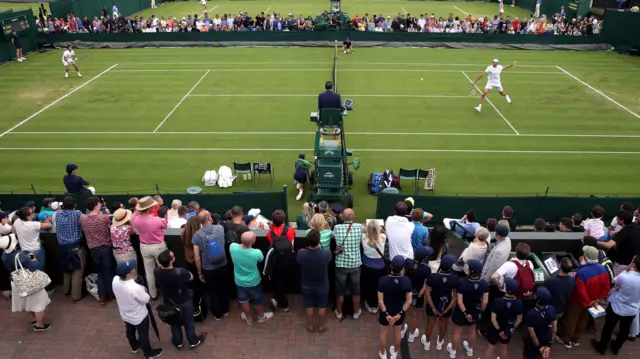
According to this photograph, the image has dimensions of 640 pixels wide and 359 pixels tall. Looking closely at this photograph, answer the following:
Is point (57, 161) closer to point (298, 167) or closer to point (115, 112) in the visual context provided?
point (115, 112)

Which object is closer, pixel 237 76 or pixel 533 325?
pixel 533 325

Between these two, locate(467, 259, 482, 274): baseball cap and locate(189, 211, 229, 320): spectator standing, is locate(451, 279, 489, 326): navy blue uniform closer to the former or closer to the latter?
locate(467, 259, 482, 274): baseball cap

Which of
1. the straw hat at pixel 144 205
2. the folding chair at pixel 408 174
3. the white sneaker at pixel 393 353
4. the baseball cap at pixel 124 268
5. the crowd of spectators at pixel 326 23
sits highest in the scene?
the crowd of spectators at pixel 326 23

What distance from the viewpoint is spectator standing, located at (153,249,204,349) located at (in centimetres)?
706

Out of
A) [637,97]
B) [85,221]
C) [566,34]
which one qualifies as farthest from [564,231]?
[566,34]

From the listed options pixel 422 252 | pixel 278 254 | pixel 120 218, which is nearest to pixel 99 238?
pixel 120 218

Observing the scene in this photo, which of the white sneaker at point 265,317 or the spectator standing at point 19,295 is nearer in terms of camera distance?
the spectator standing at point 19,295

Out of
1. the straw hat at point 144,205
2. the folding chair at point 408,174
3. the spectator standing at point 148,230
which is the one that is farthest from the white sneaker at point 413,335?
the folding chair at point 408,174

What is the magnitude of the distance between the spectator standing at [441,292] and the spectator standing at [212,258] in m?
3.26

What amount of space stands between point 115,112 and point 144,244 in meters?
14.6

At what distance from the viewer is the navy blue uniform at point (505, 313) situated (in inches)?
266

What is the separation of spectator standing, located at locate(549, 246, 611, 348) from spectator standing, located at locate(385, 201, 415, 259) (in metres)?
2.58

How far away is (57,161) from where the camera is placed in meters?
16.7

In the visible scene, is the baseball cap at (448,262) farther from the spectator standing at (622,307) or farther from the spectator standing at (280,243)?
the spectator standing at (622,307)
